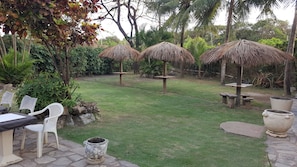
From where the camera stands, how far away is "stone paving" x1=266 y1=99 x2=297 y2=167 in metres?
3.71

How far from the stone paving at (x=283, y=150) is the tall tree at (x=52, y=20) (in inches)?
156

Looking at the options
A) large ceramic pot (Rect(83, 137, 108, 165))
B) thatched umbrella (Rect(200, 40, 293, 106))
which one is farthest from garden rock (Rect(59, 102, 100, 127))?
thatched umbrella (Rect(200, 40, 293, 106))

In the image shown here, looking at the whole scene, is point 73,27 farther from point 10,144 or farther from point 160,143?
→ point 160,143

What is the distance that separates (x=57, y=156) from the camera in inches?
149

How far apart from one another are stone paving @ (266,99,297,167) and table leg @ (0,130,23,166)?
3.84 m

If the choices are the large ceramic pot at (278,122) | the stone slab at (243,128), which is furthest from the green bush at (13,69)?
the large ceramic pot at (278,122)

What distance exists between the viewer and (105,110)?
23.2 feet

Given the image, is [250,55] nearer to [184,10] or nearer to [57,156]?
[57,156]

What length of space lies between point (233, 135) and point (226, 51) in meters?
3.20

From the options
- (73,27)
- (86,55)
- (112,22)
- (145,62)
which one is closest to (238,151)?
(73,27)

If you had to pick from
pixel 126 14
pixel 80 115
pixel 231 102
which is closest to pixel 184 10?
pixel 126 14

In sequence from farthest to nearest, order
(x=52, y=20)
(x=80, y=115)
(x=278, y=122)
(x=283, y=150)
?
(x=80, y=115), (x=278, y=122), (x=283, y=150), (x=52, y=20)

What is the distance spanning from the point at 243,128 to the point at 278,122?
32.3 inches

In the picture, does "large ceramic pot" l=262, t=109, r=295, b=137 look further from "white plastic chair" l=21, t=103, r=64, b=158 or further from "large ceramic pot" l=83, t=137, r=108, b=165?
"white plastic chair" l=21, t=103, r=64, b=158
